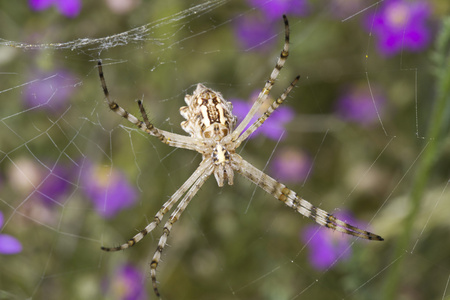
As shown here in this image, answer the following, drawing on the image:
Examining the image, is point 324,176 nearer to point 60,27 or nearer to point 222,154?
point 222,154

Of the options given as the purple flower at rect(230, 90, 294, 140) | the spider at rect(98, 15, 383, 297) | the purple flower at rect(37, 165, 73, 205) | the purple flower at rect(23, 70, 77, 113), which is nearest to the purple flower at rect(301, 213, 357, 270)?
the spider at rect(98, 15, 383, 297)

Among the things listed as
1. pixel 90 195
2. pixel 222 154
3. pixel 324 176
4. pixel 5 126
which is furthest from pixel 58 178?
pixel 324 176

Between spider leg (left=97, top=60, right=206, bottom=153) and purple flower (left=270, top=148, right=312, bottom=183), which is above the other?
purple flower (left=270, top=148, right=312, bottom=183)

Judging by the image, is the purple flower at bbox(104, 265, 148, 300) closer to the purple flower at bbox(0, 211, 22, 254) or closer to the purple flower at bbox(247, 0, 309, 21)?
the purple flower at bbox(0, 211, 22, 254)

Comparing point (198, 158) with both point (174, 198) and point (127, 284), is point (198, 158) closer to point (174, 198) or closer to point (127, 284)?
point (174, 198)

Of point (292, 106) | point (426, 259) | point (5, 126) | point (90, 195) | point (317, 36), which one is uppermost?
point (317, 36)

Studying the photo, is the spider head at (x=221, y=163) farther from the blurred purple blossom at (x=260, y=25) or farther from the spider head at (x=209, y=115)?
the blurred purple blossom at (x=260, y=25)
